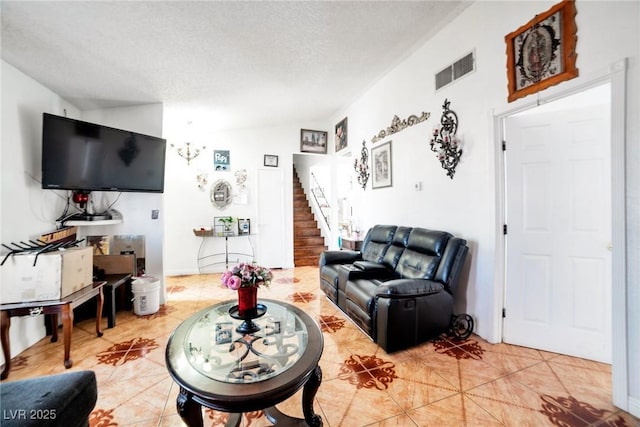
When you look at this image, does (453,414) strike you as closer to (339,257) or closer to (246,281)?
(246,281)

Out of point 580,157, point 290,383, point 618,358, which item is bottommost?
point 618,358

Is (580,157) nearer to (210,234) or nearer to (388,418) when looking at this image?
(388,418)

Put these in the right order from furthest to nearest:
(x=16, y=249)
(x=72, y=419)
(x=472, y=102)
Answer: (x=472, y=102)
(x=16, y=249)
(x=72, y=419)

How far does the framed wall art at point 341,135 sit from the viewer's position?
5203 mm

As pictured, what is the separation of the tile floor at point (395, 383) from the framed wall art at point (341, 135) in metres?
3.64

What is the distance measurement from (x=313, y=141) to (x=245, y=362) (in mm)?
5016

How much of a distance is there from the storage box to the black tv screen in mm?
747

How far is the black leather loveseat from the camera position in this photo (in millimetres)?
2227

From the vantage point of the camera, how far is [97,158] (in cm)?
280

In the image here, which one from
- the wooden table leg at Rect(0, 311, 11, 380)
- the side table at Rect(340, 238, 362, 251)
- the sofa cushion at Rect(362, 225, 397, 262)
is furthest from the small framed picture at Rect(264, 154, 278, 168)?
the wooden table leg at Rect(0, 311, 11, 380)

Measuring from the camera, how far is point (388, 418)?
156cm

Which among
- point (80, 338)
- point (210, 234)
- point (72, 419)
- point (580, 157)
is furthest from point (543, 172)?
point (210, 234)

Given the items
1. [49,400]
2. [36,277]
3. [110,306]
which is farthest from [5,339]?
[49,400]

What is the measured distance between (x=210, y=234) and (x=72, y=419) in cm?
416
